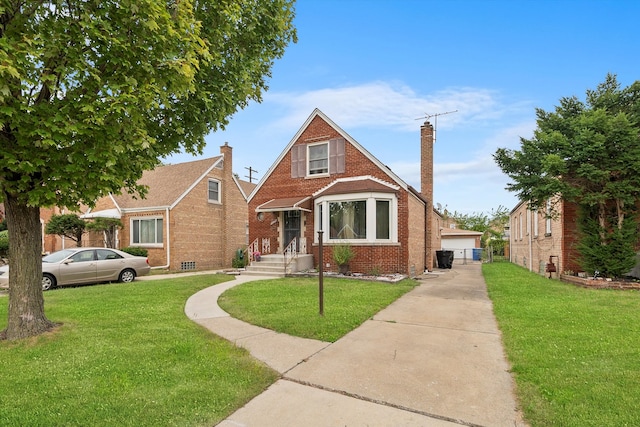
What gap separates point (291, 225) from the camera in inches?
642

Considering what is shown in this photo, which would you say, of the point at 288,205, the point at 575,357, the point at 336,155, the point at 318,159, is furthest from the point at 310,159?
the point at 575,357

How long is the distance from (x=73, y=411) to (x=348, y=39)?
496 inches

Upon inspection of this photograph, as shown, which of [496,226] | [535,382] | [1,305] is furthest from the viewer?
[496,226]

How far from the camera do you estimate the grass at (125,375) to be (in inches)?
121

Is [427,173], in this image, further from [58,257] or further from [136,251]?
[58,257]

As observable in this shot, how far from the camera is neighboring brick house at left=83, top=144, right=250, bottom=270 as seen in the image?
60.3 ft

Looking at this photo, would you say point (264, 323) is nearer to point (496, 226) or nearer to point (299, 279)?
point (299, 279)

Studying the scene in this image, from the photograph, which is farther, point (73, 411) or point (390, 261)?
point (390, 261)

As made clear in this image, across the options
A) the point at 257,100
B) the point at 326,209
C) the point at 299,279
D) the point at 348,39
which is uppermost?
the point at 348,39

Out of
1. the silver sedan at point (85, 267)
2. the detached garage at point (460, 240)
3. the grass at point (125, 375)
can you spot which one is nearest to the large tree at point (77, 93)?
the grass at point (125, 375)

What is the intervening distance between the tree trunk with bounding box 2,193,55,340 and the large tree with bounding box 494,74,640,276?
12970 millimetres

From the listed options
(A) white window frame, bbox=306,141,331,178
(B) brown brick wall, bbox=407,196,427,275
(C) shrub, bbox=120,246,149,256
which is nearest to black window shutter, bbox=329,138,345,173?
(A) white window frame, bbox=306,141,331,178

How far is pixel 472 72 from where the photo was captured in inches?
500

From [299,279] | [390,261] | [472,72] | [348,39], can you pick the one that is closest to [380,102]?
[348,39]
